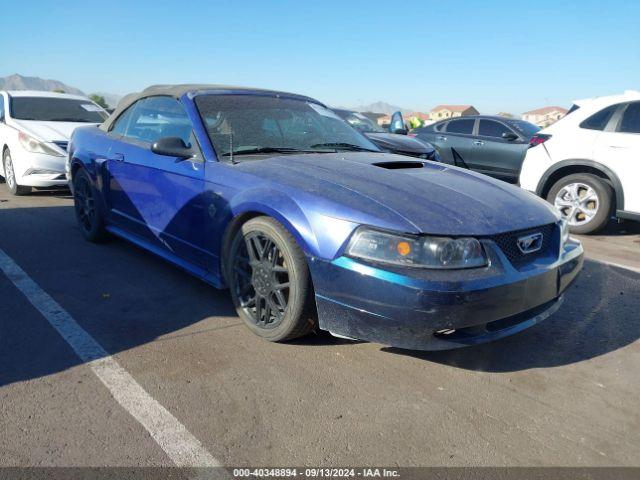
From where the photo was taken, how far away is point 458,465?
7.00 ft

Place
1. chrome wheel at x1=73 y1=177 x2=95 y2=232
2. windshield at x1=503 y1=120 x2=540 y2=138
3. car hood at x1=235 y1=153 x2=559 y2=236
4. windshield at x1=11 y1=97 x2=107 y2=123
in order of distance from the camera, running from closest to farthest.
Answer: car hood at x1=235 y1=153 x2=559 y2=236
chrome wheel at x1=73 y1=177 x2=95 y2=232
windshield at x1=11 y1=97 x2=107 y2=123
windshield at x1=503 y1=120 x2=540 y2=138

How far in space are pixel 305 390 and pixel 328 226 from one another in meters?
0.84

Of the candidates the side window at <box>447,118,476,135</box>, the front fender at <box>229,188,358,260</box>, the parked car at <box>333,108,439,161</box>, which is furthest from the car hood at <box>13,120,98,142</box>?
the side window at <box>447,118,476,135</box>

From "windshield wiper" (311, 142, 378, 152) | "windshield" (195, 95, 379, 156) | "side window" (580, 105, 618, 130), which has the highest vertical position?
"side window" (580, 105, 618, 130)

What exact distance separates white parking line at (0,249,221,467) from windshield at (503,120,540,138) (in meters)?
8.11

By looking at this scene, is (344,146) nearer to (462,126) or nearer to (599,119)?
(599,119)

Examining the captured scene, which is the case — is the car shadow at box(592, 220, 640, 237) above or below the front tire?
below

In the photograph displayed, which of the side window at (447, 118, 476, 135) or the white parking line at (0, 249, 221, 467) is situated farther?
the side window at (447, 118, 476, 135)

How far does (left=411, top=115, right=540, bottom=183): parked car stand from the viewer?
909 centimetres

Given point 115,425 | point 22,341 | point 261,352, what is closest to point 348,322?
point 261,352

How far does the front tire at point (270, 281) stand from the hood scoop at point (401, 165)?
37.2 inches

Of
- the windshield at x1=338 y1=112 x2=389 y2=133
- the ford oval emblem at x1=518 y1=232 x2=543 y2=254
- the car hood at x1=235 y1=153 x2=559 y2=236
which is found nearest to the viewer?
the car hood at x1=235 y1=153 x2=559 y2=236

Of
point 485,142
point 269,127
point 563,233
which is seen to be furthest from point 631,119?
point 269,127

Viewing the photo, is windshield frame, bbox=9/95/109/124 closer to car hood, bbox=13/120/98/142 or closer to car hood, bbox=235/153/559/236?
car hood, bbox=13/120/98/142
